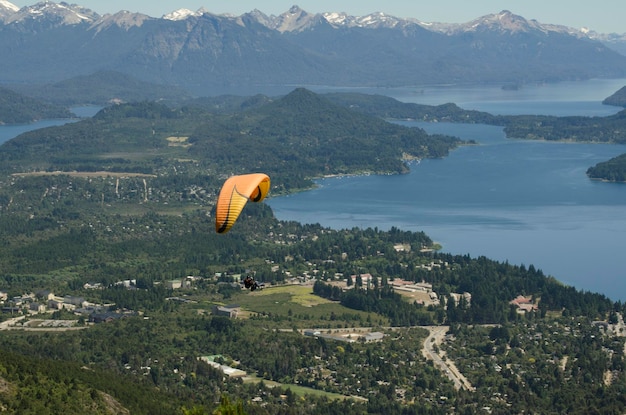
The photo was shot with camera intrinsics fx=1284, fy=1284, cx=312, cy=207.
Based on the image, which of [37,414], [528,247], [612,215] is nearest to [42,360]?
[37,414]

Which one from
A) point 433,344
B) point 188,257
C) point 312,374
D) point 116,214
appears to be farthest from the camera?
point 116,214

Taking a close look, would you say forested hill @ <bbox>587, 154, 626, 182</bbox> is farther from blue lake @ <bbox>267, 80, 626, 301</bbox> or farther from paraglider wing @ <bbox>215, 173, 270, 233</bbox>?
paraglider wing @ <bbox>215, 173, 270, 233</bbox>

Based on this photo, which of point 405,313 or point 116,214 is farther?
point 116,214

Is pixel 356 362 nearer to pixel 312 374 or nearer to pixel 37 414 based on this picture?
pixel 312 374

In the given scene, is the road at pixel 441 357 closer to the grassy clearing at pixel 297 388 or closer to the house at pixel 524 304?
the grassy clearing at pixel 297 388

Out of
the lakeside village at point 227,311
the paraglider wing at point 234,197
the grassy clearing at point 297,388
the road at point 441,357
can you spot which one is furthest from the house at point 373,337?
the paraglider wing at point 234,197

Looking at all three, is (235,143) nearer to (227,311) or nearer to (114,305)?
(114,305)

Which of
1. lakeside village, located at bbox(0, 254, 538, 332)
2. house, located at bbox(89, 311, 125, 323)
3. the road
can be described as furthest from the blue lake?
house, located at bbox(89, 311, 125, 323)
